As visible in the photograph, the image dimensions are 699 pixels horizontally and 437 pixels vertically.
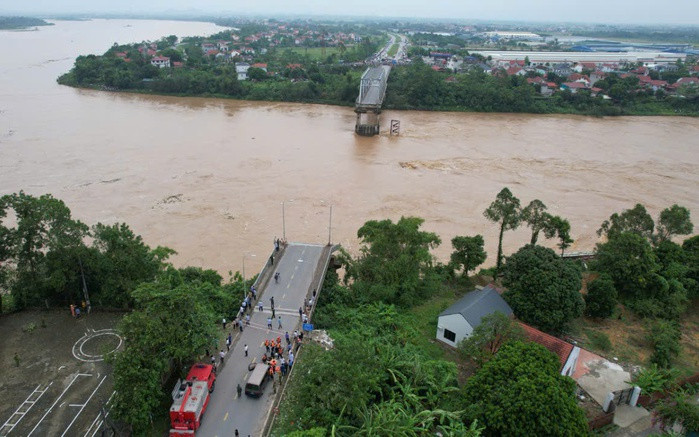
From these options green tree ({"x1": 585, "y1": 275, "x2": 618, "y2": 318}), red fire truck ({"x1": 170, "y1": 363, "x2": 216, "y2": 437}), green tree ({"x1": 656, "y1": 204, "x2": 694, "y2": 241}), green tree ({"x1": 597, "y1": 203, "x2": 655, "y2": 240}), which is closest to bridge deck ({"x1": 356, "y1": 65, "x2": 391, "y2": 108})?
green tree ({"x1": 597, "y1": 203, "x2": 655, "y2": 240})

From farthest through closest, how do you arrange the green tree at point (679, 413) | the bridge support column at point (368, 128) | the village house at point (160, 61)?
the village house at point (160, 61) < the bridge support column at point (368, 128) < the green tree at point (679, 413)

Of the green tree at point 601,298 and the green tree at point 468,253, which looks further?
the green tree at point 468,253

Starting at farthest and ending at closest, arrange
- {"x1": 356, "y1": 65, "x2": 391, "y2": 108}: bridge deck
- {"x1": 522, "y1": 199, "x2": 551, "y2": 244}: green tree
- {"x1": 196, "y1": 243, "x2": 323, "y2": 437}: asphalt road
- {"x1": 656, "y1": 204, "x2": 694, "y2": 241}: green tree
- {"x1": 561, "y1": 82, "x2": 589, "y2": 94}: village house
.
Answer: {"x1": 561, "y1": 82, "x2": 589, "y2": 94}: village house < {"x1": 356, "y1": 65, "x2": 391, "y2": 108}: bridge deck < {"x1": 656, "y1": 204, "x2": 694, "y2": 241}: green tree < {"x1": 522, "y1": 199, "x2": 551, "y2": 244}: green tree < {"x1": 196, "y1": 243, "x2": 323, "y2": 437}: asphalt road

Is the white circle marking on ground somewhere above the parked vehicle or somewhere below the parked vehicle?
below

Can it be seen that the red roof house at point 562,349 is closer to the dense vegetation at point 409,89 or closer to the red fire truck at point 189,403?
the red fire truck at point 189,403

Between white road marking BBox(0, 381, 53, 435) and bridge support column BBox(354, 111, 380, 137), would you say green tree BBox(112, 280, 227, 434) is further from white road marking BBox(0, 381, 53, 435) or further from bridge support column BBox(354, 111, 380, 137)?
bridge support column BBox(354, 111, 380, 137)

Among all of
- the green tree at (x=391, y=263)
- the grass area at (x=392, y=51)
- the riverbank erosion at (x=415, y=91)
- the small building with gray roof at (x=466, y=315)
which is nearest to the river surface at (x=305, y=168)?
the riverbank erosion at (x=415, y=91)
